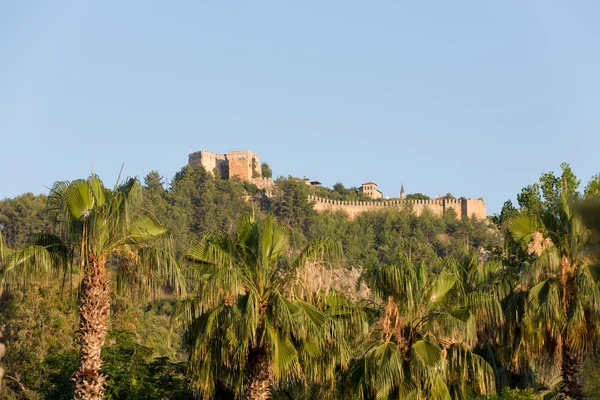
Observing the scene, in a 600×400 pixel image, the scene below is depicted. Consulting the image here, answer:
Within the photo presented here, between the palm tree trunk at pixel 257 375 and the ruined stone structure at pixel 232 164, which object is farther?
the ruined stone structure at pixel 232 164

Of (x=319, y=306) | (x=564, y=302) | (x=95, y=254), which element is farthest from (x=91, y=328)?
(x=564, y=302)

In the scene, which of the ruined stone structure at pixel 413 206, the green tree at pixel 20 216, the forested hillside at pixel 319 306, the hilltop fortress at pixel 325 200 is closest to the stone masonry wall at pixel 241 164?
the hilltop fortress at pixel 325 200

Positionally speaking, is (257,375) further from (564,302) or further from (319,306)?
(564,302)

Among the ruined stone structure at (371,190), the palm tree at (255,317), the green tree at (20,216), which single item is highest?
the ruined stone structure at (371,190)

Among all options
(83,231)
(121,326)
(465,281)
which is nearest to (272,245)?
(83,231)

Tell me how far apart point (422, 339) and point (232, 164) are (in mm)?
99931

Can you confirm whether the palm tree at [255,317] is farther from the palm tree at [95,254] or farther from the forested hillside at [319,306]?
the palm tree at [95,254]

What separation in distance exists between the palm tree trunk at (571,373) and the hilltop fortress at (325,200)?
8665 centimetres

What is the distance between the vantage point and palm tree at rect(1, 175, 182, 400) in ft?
40.1

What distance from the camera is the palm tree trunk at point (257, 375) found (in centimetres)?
1322

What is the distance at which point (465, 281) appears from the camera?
62.7ft

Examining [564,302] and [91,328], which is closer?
[91,328]

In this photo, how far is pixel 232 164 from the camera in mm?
113688

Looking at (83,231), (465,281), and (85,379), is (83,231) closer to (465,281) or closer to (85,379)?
(85,379)
